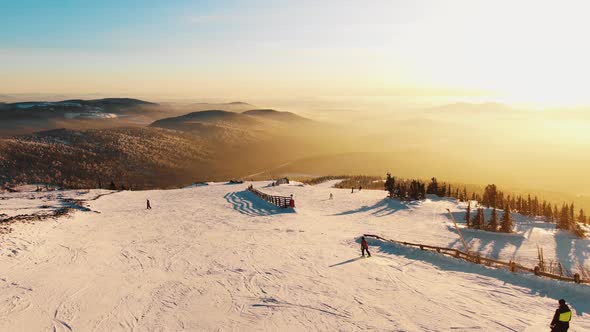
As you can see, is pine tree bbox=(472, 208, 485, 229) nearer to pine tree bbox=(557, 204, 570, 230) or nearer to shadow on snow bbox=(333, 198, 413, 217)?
shadow on snow bbox=(333, 198, 413, 217)

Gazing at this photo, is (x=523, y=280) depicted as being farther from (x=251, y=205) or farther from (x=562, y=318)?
(x=251, y=205)

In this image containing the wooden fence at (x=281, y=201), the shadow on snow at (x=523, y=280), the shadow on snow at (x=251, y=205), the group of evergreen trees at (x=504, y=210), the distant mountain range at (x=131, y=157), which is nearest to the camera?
the shadow on snow at (x=523, y=280)

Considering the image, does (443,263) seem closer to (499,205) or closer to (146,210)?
→ (146,210)

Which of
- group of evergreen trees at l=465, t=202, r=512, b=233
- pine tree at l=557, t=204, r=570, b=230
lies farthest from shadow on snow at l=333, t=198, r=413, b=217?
pine tree at l=557, t=204, r=570, b=230

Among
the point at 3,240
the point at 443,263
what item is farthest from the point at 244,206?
the point at 443,263

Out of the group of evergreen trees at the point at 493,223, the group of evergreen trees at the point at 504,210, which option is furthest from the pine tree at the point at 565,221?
the group of evergreen trees at the point at 493,223

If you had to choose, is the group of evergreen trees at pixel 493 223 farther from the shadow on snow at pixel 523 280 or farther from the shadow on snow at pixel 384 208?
the shadow on snow at pixel 523 280

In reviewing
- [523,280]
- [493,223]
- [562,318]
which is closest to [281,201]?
[493,223]
